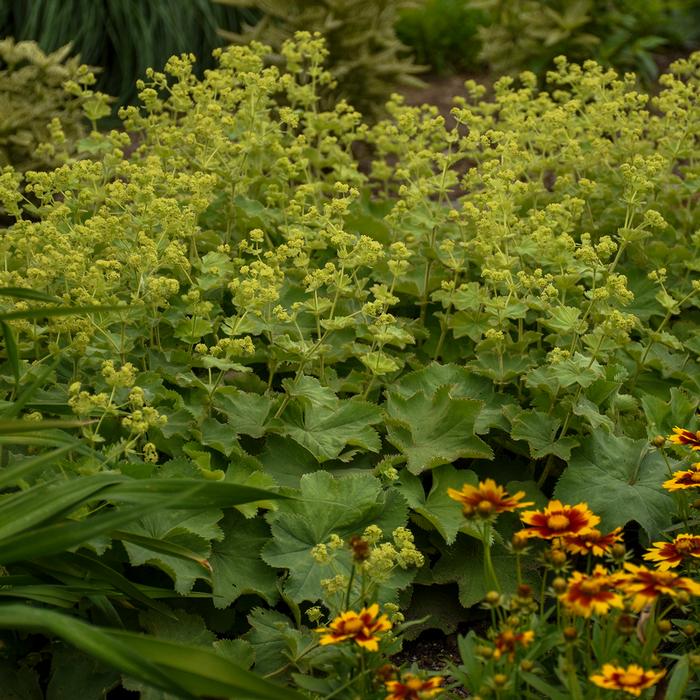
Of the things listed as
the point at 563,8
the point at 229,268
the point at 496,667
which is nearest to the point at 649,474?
the point at 496,667

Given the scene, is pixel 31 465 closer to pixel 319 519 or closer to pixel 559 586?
pixel 319 519

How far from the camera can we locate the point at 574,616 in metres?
2.13

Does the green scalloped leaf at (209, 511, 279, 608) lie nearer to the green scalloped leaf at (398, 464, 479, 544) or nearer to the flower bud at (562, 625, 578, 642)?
the green scalloped leaf at (398, 464, 479, 544)

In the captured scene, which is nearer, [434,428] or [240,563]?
[240,563]

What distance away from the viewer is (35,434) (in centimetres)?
244

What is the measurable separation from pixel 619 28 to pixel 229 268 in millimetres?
4509

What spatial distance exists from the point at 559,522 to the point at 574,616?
19 centimetres

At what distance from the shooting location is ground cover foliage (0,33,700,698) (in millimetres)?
2209

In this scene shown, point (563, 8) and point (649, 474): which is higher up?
point (563, 8)

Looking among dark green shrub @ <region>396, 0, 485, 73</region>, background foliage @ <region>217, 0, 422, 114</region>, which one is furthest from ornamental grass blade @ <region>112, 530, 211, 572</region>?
dark green shrub @ <region>396, 0, 485, 73</region>

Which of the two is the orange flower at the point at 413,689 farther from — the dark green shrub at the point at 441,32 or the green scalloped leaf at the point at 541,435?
the dark green shrub at the point at 441,32

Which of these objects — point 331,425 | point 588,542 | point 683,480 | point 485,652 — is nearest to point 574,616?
point 588,542

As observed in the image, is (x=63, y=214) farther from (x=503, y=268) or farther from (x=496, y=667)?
(x=496, y=667)

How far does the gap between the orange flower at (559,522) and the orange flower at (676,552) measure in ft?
0.64
